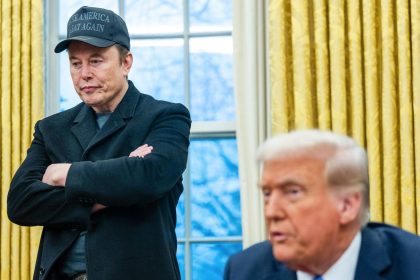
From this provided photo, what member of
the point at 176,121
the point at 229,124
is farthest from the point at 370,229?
the point at 229,124

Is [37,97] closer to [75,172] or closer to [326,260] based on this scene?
[75,172]

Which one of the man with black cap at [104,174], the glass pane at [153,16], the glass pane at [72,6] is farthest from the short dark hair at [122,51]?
the glass pane at [72,6]

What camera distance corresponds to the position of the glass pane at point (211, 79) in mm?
4758

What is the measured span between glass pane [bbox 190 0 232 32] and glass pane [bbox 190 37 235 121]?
0.06 meters

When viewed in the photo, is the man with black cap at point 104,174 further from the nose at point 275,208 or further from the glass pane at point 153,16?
the glass pane at point 153,16

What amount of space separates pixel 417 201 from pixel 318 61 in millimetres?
823

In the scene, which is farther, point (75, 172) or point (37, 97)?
point (37, 97)

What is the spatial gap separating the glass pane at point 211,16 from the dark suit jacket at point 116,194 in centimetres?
156

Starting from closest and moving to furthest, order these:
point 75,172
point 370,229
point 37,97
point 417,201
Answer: point 370,229 < point 75,172 < point 417,201 < point 37,97

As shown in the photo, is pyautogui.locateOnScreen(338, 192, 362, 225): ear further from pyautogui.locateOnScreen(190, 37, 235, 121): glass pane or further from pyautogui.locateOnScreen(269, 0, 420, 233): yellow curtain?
pyautogui.locateOnScreen(190, 37, 235, 121): glass pane

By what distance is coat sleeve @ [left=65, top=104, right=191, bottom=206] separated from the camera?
302 cm

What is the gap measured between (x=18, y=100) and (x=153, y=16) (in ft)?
2.92

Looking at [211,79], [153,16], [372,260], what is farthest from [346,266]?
[153,16]

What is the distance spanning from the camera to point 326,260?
1997mm
